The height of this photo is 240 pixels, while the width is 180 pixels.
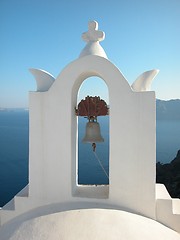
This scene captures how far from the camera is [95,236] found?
3139 millimetres

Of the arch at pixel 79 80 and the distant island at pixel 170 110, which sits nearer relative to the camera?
the arch at pixel 79 80

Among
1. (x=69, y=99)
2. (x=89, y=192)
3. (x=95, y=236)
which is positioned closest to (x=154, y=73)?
(x=69, y=99)

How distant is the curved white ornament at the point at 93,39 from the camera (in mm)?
4176

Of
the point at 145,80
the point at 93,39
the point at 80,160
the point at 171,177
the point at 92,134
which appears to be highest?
the point at 93,39

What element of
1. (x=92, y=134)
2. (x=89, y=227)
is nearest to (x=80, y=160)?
(x=92, y=134)

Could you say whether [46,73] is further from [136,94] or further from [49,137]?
[136,94]

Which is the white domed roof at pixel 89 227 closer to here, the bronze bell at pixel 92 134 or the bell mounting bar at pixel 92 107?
the bronze bell at pixel 92 134

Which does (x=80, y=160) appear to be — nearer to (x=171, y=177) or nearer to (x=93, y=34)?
(x=171, y=177)

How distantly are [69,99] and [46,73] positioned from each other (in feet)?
2.33

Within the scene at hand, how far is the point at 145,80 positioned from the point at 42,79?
1.79 meters

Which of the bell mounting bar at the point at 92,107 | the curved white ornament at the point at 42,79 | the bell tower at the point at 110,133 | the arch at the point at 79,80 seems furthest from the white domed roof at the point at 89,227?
the curved white ornament at the point at 42,79

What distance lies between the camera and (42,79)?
14.4 ft

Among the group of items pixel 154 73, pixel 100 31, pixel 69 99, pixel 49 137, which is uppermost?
pixel 100 31

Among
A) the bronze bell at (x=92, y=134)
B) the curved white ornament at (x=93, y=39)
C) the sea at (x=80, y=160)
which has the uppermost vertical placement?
the curved white ornament at (x=93, y=39)
